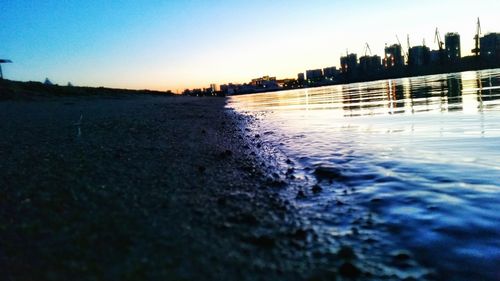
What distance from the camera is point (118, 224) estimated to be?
2.65 m

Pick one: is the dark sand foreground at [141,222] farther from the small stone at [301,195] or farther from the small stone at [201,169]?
the small stone at [301,195]

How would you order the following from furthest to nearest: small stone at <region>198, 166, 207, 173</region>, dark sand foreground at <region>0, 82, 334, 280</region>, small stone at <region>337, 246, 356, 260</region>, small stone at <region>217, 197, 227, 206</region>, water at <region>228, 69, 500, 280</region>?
small stone at <region>198, 166, 207, 173</region>
small stone at <region>217, 197, 227, 206</region>
water at <region>228, 69, 500, 280</region>
small stone at <region>337, 246, 356, 260</region>
dark sand foreground at <region>0, 82, 334, 280</region>

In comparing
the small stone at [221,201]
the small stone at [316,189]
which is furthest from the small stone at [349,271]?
the small stone at [316,189]

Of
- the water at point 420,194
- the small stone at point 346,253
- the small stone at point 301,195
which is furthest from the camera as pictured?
the small stone at point 301,195

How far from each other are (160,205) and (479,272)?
105 inches

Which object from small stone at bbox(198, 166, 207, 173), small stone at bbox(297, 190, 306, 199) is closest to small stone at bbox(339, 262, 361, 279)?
small stone at bbox(297, 190, 306, 199)

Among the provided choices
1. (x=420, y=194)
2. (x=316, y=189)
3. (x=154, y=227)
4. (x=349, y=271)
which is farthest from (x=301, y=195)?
(x=154, y=227)

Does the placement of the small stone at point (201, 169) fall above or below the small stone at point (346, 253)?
above

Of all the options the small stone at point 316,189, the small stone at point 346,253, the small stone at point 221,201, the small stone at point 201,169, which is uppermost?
the small stone at point 201,169

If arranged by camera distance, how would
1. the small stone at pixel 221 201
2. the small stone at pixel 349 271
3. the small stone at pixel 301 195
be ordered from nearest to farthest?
the small stone at pixel 349 271, the small stone at pixel 221 201, the small stone at pixel 301 195

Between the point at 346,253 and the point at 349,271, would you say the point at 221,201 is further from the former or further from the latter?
the point at 349,271

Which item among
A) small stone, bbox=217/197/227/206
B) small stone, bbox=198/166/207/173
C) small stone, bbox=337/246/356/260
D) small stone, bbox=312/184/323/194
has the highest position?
small stone, bbox=198/166/207/173

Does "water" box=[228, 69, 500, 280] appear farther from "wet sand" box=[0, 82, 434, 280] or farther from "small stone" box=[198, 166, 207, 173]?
"small stone" box=[198, 166, 207, 173]

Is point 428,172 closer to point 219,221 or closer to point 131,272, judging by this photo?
point 219,221
